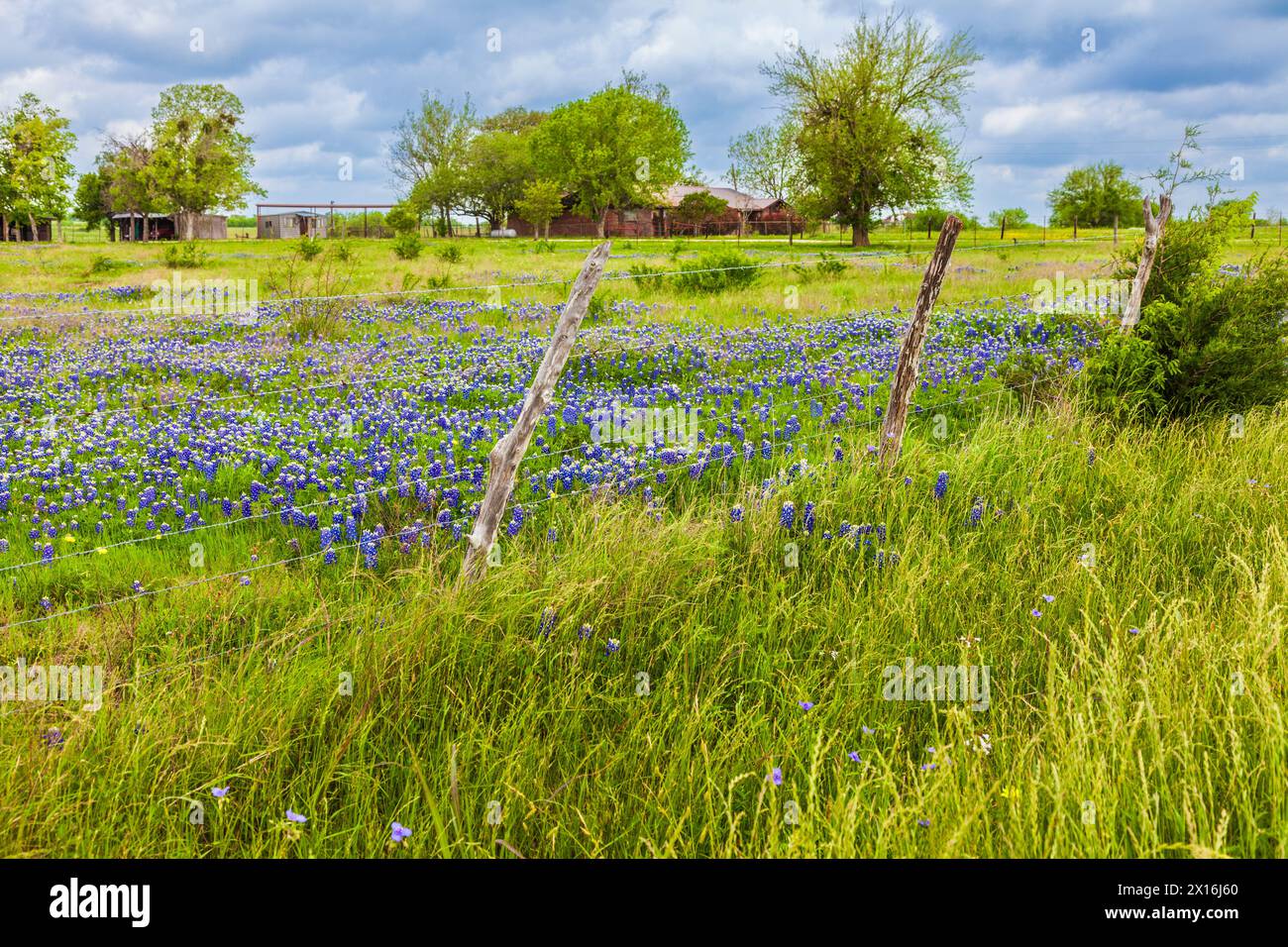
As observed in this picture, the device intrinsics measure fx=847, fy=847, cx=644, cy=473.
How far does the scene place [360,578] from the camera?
475 cm

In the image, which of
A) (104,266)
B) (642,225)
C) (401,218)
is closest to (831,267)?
(104,266)

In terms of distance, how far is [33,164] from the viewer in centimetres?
6397

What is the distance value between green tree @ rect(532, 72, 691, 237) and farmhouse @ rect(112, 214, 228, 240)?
34.6 meters

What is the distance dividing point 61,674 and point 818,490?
4.25 m

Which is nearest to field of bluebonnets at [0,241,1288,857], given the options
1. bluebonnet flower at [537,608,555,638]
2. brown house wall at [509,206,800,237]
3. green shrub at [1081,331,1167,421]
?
bluebonnet flower at [537,608,555,638]

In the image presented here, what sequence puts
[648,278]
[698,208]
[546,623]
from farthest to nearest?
1. [698,208]
2. [648,278]
3. [546,623]

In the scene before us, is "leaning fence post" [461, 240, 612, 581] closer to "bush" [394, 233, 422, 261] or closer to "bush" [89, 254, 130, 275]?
"bush" [89, 254, 130, 275]

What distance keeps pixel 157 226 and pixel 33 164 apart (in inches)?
997

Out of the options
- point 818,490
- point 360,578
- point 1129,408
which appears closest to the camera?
point 360,578

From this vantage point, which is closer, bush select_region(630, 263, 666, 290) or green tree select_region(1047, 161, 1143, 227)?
bush select_region(630, 263, 666, 290)

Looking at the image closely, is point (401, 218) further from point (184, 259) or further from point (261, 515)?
point (261, 515)

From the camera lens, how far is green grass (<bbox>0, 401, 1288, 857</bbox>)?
280 cm
